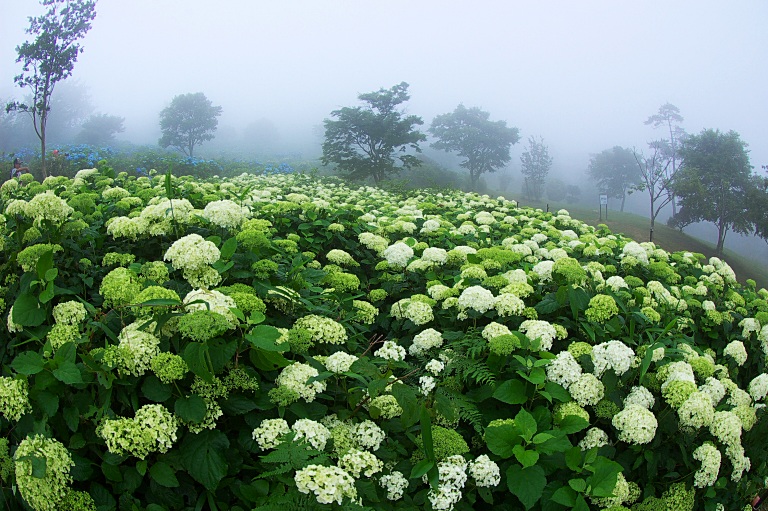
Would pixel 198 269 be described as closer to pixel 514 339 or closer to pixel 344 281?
pixel 344 281

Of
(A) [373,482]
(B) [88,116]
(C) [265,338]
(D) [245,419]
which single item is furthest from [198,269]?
(B) [88,116]

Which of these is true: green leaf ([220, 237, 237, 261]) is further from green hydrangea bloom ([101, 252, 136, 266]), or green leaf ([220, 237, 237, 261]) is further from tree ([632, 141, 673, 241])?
tree ([632, 141, 673, 241])

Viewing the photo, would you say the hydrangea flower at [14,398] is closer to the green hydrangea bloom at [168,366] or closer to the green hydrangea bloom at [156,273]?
the green hydrangea bloom at [168,366]

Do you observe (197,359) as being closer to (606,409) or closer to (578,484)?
(578,484)

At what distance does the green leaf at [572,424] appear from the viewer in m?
2.50

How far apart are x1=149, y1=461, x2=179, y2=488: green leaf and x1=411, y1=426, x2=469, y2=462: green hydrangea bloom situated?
1.10 metres

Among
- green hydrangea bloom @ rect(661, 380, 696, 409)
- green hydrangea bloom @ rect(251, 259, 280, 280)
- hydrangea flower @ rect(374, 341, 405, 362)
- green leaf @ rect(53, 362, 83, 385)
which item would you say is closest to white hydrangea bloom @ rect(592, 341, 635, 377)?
green hydrangea bloom @ rect(661, 380, 696, 409)

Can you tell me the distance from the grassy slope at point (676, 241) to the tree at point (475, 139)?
12.6 meters

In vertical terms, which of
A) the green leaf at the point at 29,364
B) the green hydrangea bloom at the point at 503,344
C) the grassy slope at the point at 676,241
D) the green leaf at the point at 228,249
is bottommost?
the grassy slope at the point at 676,241

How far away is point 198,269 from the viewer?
2.62 meters

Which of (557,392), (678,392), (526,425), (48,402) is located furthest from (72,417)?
(678,392)

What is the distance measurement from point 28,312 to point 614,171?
1835 inches

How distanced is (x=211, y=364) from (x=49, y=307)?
136 centimetres

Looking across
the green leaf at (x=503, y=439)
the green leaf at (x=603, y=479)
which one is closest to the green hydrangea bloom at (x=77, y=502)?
the green leaf at (x=503, y=439)
